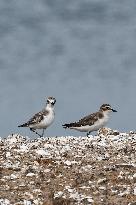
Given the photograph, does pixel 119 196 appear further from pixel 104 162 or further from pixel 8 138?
pixel 8 138

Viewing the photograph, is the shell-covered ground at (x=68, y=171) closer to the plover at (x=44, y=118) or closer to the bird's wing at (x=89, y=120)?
the bird's wing at (x=89, y=120)

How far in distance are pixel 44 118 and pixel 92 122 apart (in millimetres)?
2570

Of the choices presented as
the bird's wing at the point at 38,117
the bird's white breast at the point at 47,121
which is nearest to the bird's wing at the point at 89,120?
the bird's white breast at the point at 47,121

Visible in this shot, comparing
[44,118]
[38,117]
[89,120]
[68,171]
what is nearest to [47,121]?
[44,118]

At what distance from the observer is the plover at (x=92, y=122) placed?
32.7m

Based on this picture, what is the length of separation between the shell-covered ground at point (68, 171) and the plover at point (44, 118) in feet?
18.8

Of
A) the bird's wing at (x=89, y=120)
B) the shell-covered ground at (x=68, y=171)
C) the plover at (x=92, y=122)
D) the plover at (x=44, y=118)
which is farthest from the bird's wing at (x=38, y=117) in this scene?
the shell-covered ground at (x=68, y=171)

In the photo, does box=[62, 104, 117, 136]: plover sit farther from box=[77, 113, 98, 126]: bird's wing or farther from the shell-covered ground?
the shell-covered ground

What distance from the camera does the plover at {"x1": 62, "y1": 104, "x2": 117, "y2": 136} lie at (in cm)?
3272

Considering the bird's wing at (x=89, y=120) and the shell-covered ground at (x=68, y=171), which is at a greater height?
the bird's wing at (x=89, y=120)

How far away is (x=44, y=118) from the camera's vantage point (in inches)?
1309

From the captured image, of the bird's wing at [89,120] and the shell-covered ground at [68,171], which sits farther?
the bird's wing at [89,120]

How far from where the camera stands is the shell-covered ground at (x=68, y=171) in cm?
1780

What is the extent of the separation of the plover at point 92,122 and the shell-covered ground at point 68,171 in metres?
5.15
